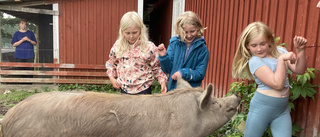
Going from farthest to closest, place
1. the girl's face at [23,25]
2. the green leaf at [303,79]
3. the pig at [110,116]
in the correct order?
the girl's face at [23,25]
the green leaf at [303,79]
the pig at [110,116]

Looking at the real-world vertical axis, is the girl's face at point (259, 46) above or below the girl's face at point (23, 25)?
below

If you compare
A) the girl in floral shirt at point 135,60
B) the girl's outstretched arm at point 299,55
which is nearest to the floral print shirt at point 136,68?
the girl in floral shirt at point 135,60

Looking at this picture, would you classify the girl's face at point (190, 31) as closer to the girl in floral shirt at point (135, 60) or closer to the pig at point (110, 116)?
the girl in floral shirt at point (135, 60)

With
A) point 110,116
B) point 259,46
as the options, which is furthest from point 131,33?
point 259,46

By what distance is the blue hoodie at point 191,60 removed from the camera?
315 cm

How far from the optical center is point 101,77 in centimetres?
980

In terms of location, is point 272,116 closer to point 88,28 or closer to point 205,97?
point 205,97

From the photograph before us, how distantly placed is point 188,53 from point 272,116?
132cm

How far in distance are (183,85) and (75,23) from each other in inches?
312

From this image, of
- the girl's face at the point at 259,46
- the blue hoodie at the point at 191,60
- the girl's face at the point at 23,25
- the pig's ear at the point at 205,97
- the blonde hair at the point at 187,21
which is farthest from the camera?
the girl's face at the point at 23,25

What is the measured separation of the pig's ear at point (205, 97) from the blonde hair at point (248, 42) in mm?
627

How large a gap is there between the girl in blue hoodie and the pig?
69 cm

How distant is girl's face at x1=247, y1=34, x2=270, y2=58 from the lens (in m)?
2.43

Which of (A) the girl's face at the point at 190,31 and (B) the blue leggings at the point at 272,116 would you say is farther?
(A) the girl's face at the point at 190,31
